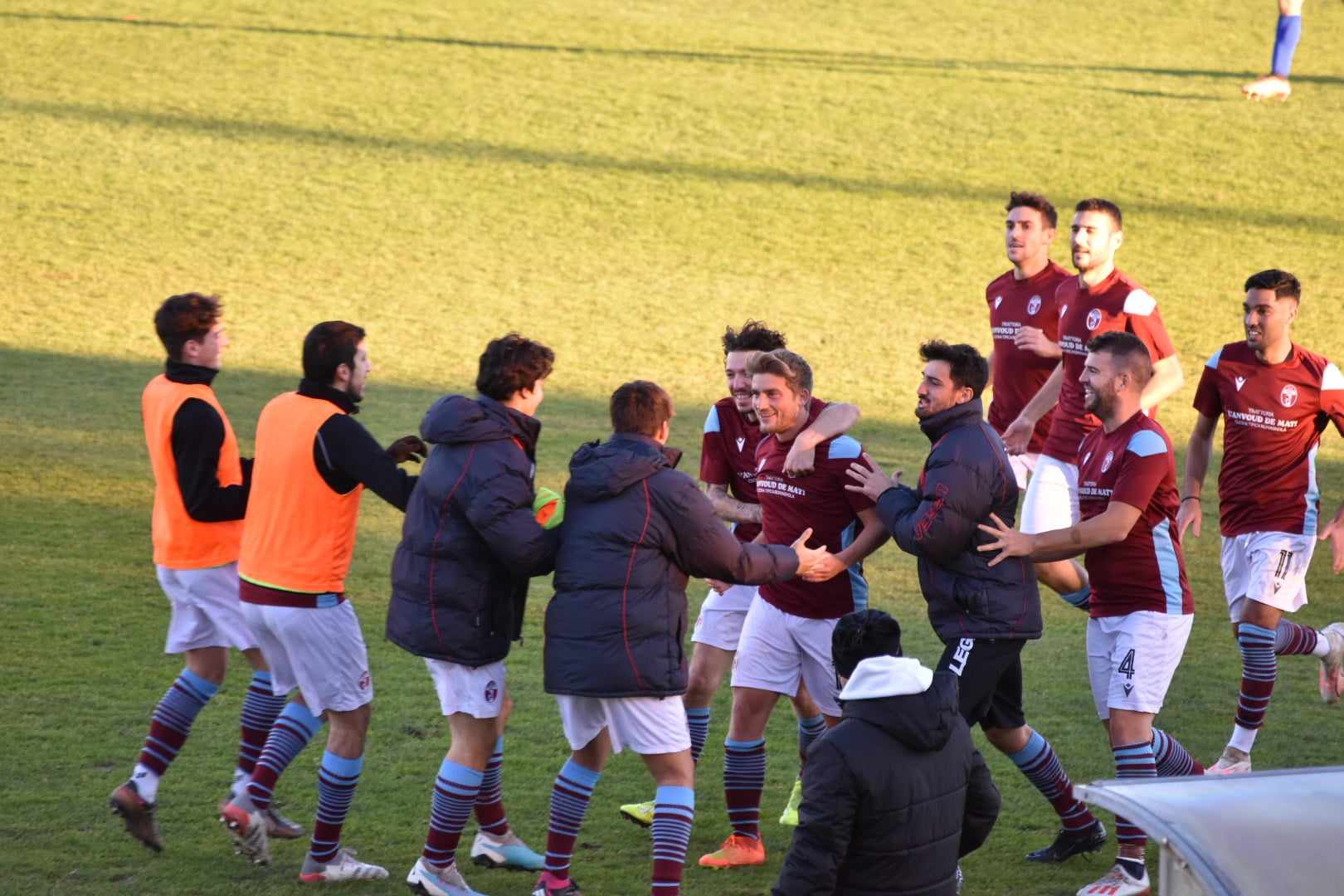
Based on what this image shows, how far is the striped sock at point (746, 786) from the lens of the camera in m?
5.89

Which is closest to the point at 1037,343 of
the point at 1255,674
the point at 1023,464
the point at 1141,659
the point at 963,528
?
the point at 1023,464

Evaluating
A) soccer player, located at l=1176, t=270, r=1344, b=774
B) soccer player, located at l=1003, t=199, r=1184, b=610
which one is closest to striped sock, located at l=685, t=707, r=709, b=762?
soccer player, located at l=1003, t=199, r=1184, b=610

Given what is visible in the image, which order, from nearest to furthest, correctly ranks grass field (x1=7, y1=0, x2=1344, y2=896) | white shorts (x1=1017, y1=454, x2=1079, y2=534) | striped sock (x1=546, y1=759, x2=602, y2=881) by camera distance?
1. striped sock (x1=546, y1=759, x2=602, y2=881)
2. grass field (x1=7, y1=0, x2=1344, y2=896)
3. white shorts (x1=1017, y1=454, x2=1079, y2=534)

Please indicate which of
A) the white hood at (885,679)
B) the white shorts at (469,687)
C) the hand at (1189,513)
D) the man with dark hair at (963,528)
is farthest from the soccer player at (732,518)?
the white hood at (885,679)

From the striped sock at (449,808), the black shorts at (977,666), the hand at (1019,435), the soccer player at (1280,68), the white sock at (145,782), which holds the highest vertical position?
the soccer player at (1280,68)

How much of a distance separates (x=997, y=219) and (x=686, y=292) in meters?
4.56

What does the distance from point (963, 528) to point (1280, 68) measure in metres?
19.4

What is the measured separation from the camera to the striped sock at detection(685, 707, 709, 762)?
6332 millimetres

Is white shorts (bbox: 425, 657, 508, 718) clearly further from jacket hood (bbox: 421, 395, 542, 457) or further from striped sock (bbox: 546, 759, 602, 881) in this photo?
jacket hood (bbox: 421, 395, 542, 457)

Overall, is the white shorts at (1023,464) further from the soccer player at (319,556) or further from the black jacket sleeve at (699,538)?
the soccer player at (319,556)

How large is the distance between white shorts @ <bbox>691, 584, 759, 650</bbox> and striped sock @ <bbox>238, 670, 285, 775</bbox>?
172 cm

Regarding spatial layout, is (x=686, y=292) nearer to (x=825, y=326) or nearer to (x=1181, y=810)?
(x=825, y=326)

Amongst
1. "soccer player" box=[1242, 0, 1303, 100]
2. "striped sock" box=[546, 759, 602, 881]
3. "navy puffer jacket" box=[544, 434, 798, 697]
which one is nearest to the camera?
"navy puffer jacket" box=[544, 434, 798, 697]

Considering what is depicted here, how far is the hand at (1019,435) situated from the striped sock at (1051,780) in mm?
2664
